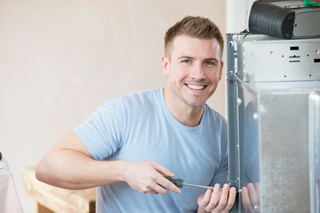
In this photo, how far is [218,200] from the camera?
3.09 feet

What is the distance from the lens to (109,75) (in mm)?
2453

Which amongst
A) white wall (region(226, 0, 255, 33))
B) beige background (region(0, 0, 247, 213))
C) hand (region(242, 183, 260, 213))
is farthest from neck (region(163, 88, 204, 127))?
white wall (region(226, 0, 255, 33))

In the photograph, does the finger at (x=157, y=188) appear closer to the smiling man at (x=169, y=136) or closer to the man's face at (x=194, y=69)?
the smiling man at (x=169, y=136)

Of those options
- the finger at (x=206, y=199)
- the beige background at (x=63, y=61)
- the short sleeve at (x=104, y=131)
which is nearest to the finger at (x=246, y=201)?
the finger at (x=206, y=199)

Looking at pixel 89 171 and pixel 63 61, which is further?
pixel 63 61

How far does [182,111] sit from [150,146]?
0.16 meters

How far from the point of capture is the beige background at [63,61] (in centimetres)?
219

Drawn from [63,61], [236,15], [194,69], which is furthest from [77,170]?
[236,15]

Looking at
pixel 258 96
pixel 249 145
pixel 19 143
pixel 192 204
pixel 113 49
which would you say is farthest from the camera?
pixel 113 49

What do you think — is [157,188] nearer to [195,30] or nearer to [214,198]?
[214,198]

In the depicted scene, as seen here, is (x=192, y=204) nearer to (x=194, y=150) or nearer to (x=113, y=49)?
(x=194, y=150)

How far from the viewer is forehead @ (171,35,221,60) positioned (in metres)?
1.10

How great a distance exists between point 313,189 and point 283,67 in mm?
279

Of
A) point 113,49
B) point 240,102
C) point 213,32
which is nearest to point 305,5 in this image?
point 240,102
